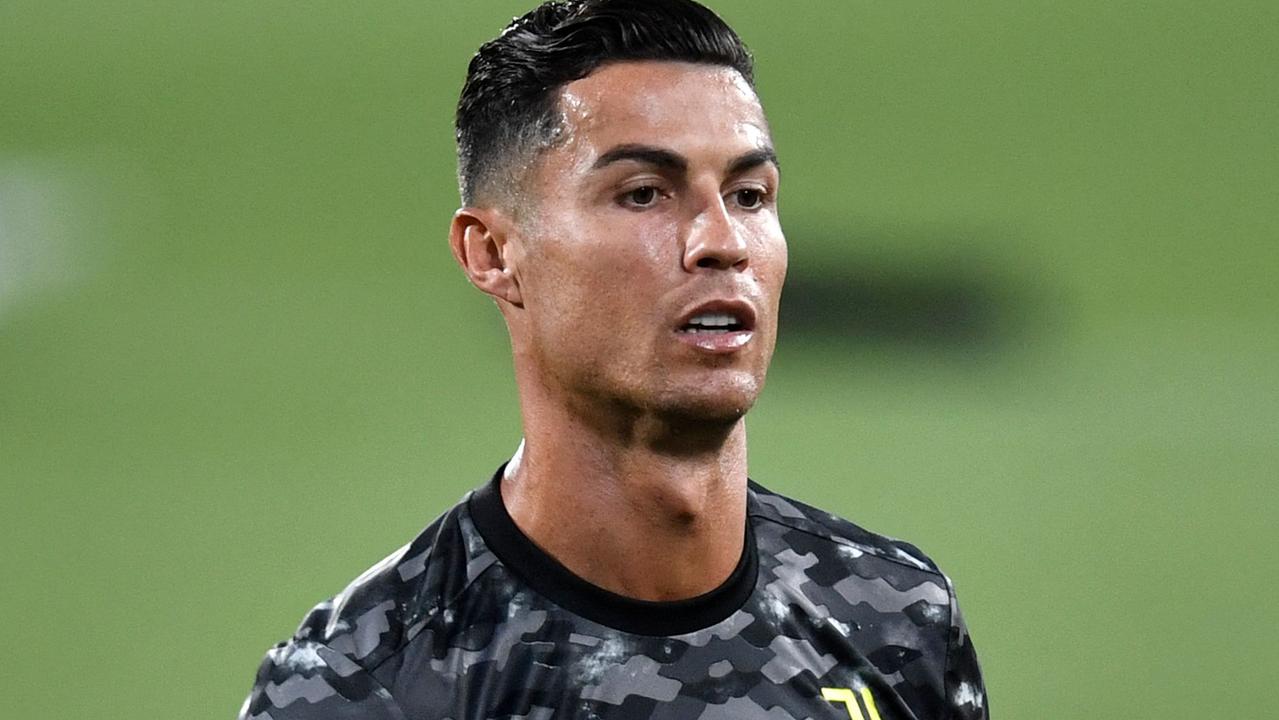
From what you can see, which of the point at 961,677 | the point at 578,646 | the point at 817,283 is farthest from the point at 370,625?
the point at 817,283

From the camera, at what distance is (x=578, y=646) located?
1.30m

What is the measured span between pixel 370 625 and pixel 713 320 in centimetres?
34

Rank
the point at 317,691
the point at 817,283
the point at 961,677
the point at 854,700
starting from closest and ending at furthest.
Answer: the point at 317,691 < the point at 854,700 < the point at 961,677 < the point at 817,283

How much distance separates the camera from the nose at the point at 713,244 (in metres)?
1.27

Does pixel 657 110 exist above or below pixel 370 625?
above

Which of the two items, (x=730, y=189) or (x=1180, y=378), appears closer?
(x=730, y=189)

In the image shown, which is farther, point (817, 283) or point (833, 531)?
Answer: point (817, 283)

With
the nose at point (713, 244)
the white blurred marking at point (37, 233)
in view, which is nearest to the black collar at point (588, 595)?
the nose at point (713, 244)

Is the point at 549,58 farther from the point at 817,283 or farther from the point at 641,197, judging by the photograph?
the point at 817,283

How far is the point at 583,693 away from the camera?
1.29 meters

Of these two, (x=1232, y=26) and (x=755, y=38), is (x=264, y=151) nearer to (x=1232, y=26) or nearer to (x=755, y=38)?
(x=755, y=38)

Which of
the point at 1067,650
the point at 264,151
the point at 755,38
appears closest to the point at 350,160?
the point at 264,151

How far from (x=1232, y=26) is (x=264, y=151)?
1.62 meters

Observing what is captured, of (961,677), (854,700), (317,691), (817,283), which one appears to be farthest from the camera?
(817,283)
